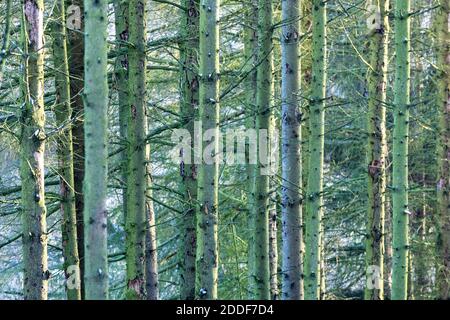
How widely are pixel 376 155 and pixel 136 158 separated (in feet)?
10.5

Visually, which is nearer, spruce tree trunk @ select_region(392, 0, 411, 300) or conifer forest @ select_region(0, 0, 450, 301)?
conifer forest @ select_region(0, 0, 450, 301)

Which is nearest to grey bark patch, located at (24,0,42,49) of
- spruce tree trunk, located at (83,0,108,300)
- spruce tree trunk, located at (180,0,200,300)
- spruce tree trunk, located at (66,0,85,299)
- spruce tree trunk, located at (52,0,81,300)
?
spruce tree trunk, located at (52,0,81,300)

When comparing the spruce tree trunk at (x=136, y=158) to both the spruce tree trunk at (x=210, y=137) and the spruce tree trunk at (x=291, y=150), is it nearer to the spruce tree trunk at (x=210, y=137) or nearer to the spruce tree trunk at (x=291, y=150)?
the spruce tree trunk at (x=210, y=137)

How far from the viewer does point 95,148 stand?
6.93 meters

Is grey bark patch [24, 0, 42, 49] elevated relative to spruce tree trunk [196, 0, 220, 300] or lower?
elevated

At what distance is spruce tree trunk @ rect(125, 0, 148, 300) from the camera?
367 inches

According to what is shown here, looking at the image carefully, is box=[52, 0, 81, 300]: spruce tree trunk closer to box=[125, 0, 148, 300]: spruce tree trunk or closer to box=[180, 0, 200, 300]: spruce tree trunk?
box=[125, 0, 148, 300]: spruce tree trunk

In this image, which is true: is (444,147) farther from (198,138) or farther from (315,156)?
(198,138)

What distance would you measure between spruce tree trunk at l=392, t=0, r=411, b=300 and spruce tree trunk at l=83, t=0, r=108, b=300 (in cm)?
373

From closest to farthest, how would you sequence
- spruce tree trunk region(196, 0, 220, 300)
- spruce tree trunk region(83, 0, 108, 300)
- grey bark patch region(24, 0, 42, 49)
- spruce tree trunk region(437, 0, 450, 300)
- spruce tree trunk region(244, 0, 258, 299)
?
spruce tree trunk region(83, 0, 108, 300)
spruce tree trunk region(196, 0, 220, 300)
grey bark patch region(24, 0, 42, 49)
spruce tree trunk region(437, 0, 450, 300)
spruce tree trunk region(244, 0, 258, 299)

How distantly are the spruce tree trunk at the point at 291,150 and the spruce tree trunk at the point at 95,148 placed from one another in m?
2.94

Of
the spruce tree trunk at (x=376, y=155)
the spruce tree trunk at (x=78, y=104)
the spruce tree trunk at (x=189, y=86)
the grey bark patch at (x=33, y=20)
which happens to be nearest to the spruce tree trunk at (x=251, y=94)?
the spruce tree trunk at (x=189, y=86)
